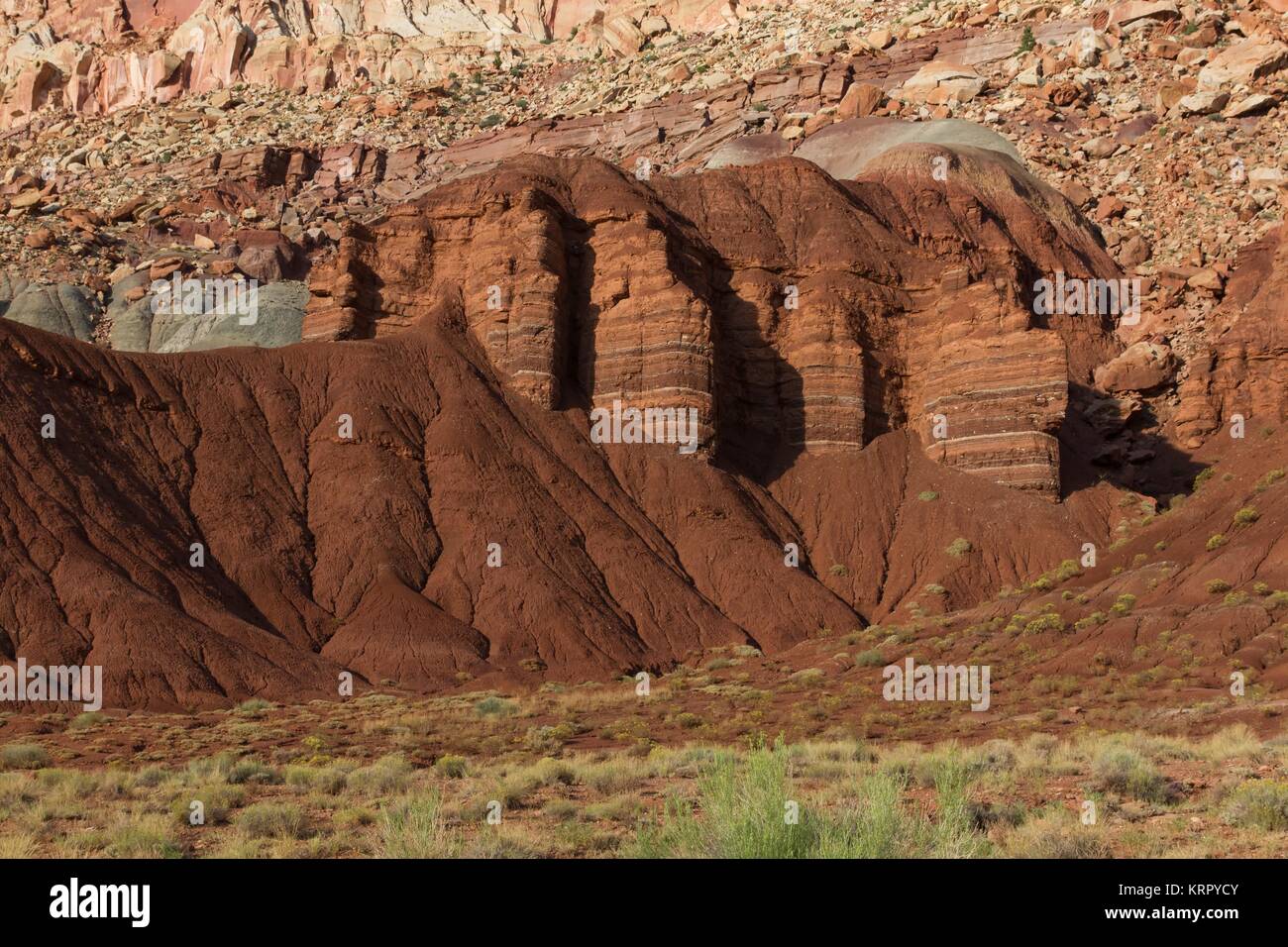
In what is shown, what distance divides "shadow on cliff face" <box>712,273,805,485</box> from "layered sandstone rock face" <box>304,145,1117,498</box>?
100 mm

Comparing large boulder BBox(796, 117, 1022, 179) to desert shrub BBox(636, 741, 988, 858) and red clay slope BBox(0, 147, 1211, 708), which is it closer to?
red clay slope BBox(0, 147, 1211, 708)

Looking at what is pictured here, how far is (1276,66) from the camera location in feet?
340

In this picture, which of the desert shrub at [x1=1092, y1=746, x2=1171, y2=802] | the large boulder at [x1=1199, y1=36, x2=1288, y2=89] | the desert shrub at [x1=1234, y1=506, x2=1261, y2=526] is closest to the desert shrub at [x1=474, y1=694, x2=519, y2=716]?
the desert shrub at [x1=1092, y1=746, x2=1171, y2=802]

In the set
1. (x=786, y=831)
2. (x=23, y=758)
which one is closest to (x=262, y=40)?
(x=23, y=758)

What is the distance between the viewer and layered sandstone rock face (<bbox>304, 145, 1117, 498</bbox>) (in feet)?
213

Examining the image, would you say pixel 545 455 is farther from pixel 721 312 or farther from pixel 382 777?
pixel 382 777

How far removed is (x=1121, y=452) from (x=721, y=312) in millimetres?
21441

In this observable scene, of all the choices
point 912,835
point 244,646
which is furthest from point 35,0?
point 912,835

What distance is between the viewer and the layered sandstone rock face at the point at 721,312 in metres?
64.9

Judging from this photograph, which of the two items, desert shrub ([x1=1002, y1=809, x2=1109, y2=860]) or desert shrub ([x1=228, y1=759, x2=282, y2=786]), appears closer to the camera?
desert shrub ([x1=1002, y1=809, x2=1109, y2=860])

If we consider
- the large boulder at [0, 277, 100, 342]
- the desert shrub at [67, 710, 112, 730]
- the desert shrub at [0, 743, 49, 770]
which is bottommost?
the desert shrub at [0, 743, 49, 770]

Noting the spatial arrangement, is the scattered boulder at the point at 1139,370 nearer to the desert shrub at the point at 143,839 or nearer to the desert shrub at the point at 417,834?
the desert shrub at the point at 417,834

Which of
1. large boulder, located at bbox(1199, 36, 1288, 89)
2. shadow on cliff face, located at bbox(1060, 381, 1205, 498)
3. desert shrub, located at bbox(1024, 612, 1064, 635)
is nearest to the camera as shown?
desert shrub, located at bbox(1024, 612, 1064, 635)

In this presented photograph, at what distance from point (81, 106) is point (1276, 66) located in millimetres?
139374
